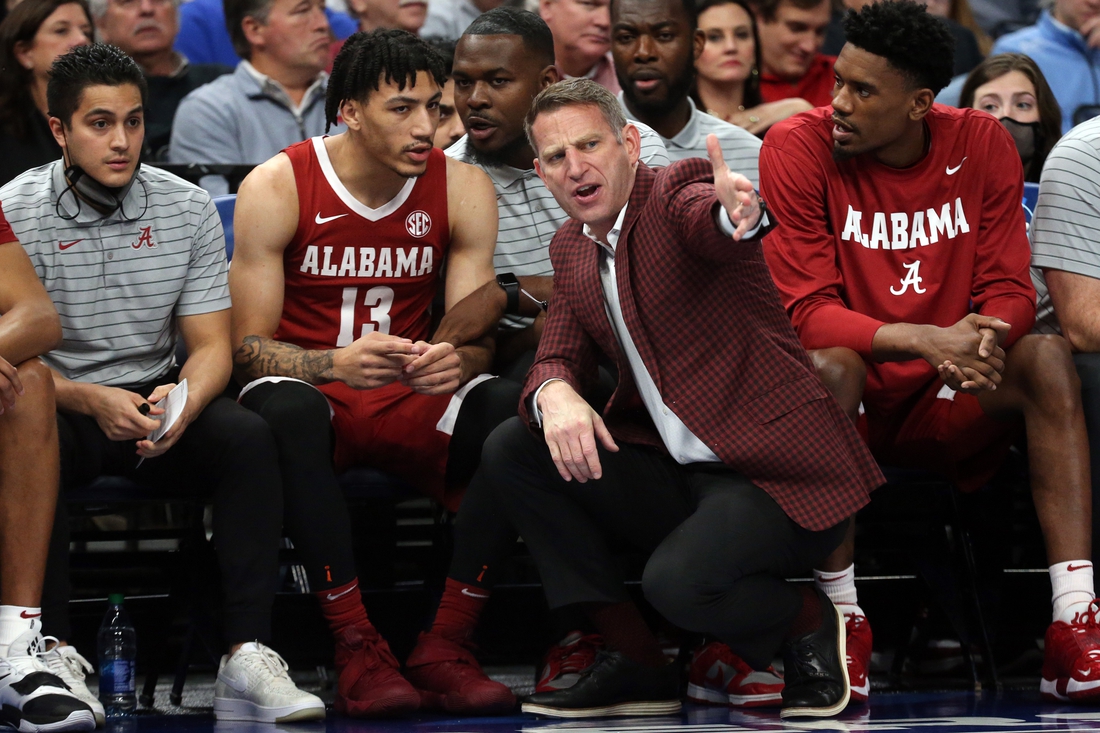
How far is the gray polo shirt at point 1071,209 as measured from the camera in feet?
11.3

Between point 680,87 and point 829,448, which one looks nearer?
point 829,448

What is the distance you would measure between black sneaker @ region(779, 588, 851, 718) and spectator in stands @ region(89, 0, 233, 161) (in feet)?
11.2

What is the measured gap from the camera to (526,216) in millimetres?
3924

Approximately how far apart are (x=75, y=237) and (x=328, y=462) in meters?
0.87

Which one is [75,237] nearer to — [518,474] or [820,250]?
[518,474]

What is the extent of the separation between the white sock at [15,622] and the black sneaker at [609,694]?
42.4 inches

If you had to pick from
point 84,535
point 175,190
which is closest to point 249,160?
point 175,190

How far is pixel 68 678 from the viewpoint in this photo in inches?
117

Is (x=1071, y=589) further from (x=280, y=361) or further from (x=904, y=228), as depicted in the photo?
(x=280, y=361)

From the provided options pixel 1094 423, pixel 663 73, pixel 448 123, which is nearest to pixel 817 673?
pixel 1094 423

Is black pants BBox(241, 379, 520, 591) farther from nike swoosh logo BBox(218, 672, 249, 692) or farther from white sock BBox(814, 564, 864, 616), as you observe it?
white sock BBox(814, 564, 864, 616)

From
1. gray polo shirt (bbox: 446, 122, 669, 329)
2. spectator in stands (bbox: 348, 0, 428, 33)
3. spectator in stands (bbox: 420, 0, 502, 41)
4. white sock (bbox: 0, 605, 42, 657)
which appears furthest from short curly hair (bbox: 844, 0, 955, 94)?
spectator in stands (bbox: 420, 0, 502, 41)

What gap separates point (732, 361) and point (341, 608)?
1.06 meters

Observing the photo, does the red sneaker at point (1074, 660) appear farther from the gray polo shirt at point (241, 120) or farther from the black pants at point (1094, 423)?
the gray polo shirt at point (241, 120)
